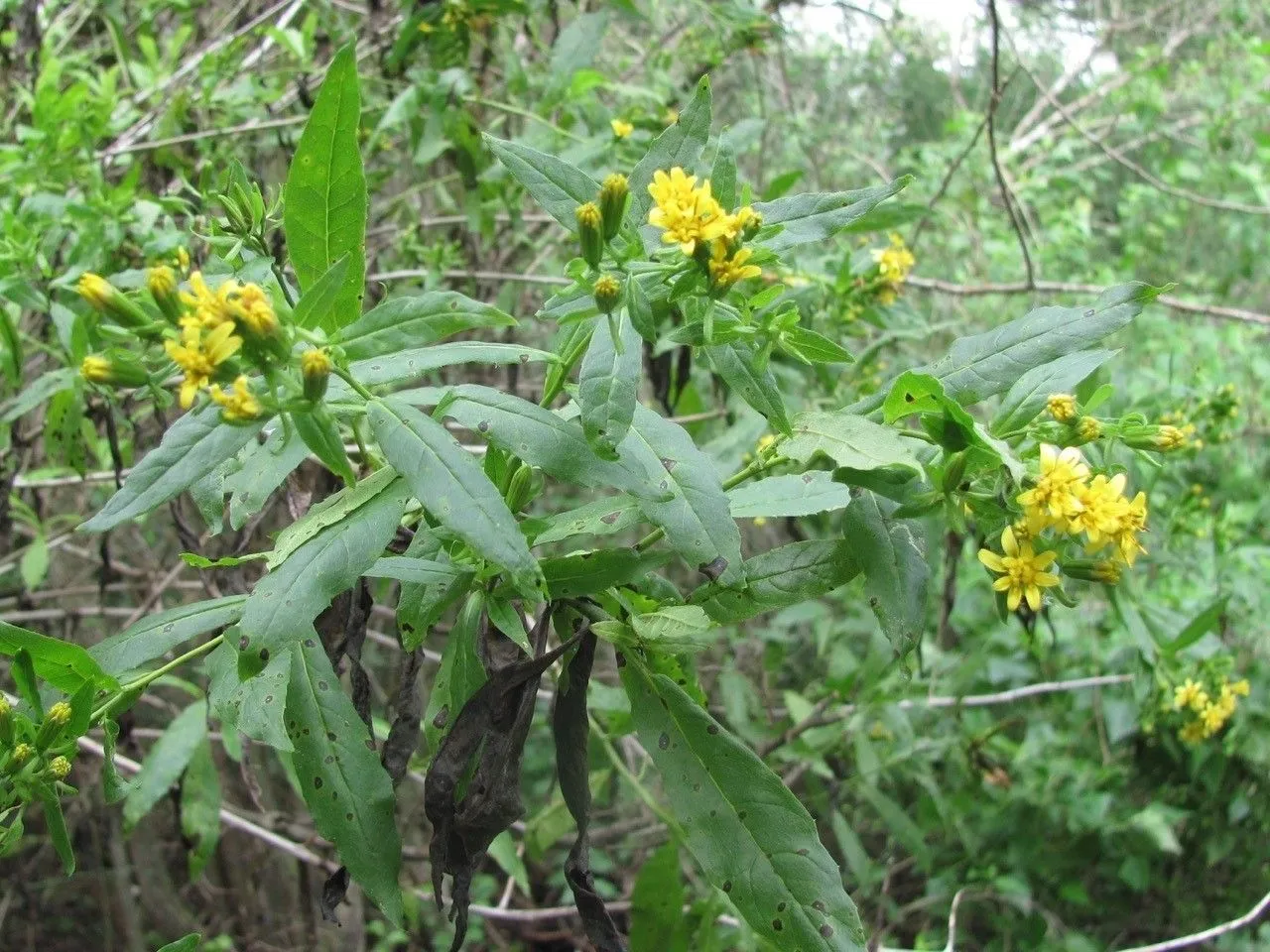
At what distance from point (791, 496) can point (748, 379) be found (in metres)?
→ 0.14

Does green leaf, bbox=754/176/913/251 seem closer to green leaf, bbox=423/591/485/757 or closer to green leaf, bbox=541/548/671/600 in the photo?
green leaf, bbox=541/548/671/600

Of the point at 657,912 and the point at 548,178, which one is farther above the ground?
the point at 548,178

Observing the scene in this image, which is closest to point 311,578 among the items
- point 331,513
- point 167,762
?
point 331,513

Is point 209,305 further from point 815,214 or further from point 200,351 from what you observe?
point 815,214

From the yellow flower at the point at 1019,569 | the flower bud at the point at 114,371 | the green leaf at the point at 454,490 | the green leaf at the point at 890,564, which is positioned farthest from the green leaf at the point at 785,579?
the flower bud at the point at 114,371

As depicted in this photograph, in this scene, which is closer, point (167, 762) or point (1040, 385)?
point (1040, 385)

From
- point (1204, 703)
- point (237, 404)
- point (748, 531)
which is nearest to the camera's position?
point (237, 404)

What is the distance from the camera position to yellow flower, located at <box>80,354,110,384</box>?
2.99ft

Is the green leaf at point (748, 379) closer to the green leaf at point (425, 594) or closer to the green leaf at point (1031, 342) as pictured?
the green leaf at point (1031, 342)

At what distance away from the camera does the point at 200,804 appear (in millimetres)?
1873

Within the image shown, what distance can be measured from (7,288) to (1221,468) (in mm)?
2794

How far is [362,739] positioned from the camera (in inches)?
40.5

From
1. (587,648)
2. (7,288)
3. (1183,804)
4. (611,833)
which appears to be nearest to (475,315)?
(587,648)

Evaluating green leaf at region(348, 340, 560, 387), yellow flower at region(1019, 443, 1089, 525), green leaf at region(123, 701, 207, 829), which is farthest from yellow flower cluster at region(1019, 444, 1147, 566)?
green leaf at region(123, 701, 207, 829)
